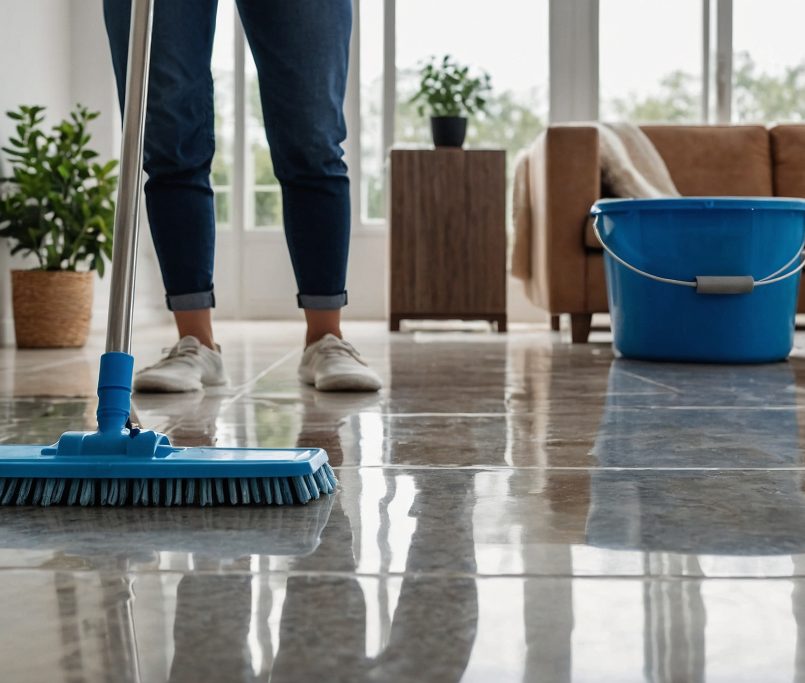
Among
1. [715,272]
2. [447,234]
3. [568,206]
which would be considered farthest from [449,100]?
[715,272]

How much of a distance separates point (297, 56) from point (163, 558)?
109 centimetres

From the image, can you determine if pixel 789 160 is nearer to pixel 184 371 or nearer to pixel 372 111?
pixel 372 111

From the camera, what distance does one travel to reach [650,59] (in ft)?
14.7

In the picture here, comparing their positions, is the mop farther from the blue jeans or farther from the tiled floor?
the blue jeans

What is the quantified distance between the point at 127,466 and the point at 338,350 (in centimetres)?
89

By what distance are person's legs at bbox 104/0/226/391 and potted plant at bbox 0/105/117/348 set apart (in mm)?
1317

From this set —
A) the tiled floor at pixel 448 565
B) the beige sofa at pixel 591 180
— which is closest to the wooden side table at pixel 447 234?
the beige sofa at pixel 591 180

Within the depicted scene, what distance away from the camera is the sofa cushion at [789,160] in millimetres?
3436

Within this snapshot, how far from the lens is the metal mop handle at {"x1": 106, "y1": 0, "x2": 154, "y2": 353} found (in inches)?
30.1

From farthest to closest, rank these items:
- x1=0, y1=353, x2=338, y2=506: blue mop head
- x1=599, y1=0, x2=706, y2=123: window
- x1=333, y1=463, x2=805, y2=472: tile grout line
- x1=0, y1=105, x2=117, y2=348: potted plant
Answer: x1=599, y1=0, x2=706, y2=123: window < x1=0, y1=105, x2=117, y2=348: potted plant < x1=333, y1=463, x2=805, y2=472: tile grout line < x1=0, y1=353, x2=338, y2=506: blue mop head

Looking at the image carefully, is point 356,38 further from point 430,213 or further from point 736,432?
point 736,432

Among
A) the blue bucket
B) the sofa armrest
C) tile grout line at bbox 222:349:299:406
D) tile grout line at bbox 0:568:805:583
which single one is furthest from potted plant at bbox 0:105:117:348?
tile grout line at bbox 0:568:805:583

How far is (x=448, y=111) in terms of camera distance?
12.6 feet

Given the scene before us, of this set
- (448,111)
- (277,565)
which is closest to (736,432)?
(277,565)
